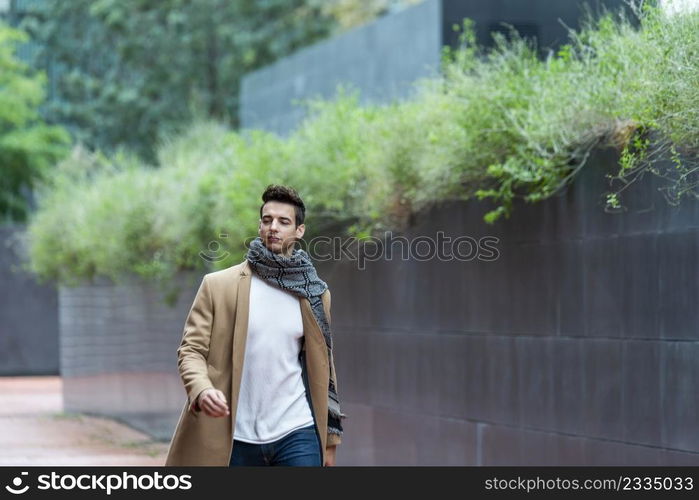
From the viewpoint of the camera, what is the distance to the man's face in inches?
200

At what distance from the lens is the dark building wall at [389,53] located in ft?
45.8

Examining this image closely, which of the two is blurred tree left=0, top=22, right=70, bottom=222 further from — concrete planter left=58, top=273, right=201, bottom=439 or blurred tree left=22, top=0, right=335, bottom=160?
concrete planter left=58, top=273, right=201, bottom=439

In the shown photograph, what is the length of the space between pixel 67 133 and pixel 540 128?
26.8 meters

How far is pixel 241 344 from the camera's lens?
195 inches

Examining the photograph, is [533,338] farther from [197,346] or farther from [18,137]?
[18,137]

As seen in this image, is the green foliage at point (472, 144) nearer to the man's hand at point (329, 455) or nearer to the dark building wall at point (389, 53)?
the dark building wall at point (389, 53)

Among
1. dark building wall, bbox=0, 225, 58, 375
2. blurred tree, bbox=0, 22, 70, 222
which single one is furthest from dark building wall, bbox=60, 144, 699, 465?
blurred tree, bbox=0, 22, 70, 222

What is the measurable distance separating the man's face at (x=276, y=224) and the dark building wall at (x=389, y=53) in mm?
6185

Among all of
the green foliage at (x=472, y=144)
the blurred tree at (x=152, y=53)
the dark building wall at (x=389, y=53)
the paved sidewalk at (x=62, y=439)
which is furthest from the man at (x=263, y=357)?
the blurred tree at (x=152, y=53)

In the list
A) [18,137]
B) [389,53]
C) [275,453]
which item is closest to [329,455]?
[275,453]

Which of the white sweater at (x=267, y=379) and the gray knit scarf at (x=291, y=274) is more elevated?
the gray knit scarf at (x=291, y=274)

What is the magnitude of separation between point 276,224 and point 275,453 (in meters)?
0.87
